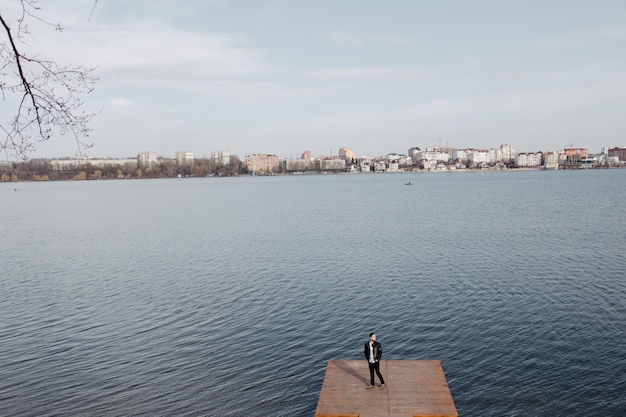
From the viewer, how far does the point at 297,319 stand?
3281 centimetres

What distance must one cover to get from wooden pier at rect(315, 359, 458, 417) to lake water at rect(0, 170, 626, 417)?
1666mm

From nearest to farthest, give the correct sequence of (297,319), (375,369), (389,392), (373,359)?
1. (389,392)
2. (373,359)
3. (375,369)
4. (297,319)

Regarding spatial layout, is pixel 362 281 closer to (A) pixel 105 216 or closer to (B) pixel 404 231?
(B) pixel 404 231

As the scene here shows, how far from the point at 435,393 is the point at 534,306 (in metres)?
17.3

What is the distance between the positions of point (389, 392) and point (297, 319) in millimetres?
13610

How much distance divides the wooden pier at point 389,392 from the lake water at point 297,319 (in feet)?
5.46

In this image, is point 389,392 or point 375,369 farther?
point 375,369

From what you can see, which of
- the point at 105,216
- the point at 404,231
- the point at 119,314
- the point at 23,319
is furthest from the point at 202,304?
the point at 105,216

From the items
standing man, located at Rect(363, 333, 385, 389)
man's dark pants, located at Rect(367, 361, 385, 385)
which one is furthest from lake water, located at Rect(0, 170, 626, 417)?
standing man, located at Rect(363, 333, 385, 389)

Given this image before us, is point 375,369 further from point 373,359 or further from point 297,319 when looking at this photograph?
point 297,319

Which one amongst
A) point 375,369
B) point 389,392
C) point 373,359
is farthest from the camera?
point 375,369

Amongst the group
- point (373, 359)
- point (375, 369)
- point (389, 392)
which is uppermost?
point (373, 359)

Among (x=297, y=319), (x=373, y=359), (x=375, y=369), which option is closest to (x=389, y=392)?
(x=375, y=369)

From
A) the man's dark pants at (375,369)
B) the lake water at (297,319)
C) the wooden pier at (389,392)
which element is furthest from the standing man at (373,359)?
the lake water at (297,319)
